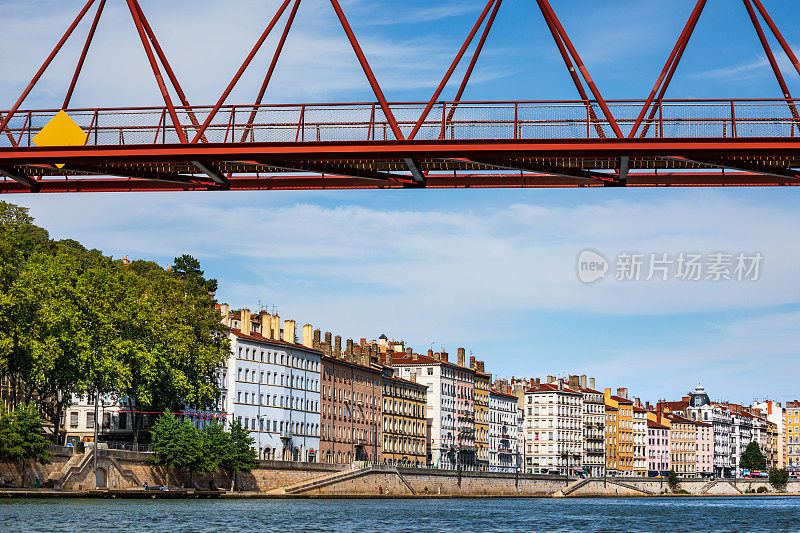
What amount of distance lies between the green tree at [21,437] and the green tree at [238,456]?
73.0 ft

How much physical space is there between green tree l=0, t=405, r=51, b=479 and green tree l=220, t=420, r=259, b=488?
22248 mm

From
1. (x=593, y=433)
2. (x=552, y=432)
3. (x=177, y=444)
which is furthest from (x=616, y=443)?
(x=177, y=444)

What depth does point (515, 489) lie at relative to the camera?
139500mm

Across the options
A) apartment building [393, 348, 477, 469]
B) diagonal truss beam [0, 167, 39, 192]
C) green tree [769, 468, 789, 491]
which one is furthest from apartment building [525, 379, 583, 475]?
diagonal truss beam [0, 167, 39, 192]

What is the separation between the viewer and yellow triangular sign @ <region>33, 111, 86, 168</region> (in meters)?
30.0

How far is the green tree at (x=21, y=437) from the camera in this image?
6334cm

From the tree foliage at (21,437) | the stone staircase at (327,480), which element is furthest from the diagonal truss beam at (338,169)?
the stone staircase at (327,480)

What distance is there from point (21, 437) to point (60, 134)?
122ft

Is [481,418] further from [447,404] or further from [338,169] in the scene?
[338,169]

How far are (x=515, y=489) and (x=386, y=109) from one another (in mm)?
115038

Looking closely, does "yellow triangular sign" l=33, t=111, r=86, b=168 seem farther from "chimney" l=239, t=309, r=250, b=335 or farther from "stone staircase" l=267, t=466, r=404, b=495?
"chimney" l=239, t=309, r=250, b=335

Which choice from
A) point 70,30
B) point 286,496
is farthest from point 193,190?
point 286,496

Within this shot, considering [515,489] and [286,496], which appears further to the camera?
[515,489]

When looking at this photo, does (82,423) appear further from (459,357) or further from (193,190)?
(459,357)
